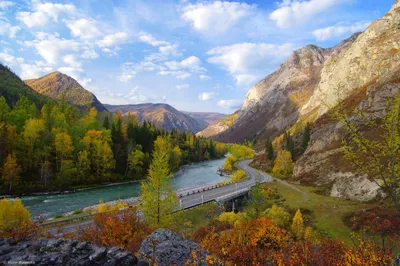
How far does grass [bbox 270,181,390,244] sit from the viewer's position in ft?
90.4

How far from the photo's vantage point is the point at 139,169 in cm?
8144

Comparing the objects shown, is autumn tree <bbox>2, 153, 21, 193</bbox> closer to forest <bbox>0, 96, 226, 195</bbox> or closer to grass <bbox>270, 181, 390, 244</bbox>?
forest <bbox>0, 96, 226, 195</bbox>

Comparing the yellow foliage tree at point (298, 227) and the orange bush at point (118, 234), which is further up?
the orange bush at point (118, 234)

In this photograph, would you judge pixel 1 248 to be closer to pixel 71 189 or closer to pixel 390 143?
pixel 390 143

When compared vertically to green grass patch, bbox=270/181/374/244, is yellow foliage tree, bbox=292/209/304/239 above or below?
above

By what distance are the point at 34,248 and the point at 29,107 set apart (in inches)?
3240

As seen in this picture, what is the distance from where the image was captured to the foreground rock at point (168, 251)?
9.18 meters

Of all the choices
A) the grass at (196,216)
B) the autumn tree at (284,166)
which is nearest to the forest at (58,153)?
the grass at (196,216)

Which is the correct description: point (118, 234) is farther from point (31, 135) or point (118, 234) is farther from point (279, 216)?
point (31, 135)

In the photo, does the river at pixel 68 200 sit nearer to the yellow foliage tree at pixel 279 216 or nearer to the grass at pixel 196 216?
the grass at pixel 196 216

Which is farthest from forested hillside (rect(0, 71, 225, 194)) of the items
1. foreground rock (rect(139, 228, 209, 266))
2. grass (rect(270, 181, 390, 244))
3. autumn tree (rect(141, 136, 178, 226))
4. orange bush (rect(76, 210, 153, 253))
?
foreground rock (rect(139, 228, 209, 266))

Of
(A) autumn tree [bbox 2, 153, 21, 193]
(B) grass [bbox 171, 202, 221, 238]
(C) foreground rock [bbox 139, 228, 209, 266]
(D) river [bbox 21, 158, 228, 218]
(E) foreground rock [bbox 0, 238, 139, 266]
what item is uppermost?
(E) foreground rock [bbox 0, 238, 139, 266]

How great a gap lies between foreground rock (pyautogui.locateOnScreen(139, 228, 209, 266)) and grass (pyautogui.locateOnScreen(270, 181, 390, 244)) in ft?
65.7

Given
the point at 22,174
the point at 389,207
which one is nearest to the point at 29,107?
the point at 22,174
